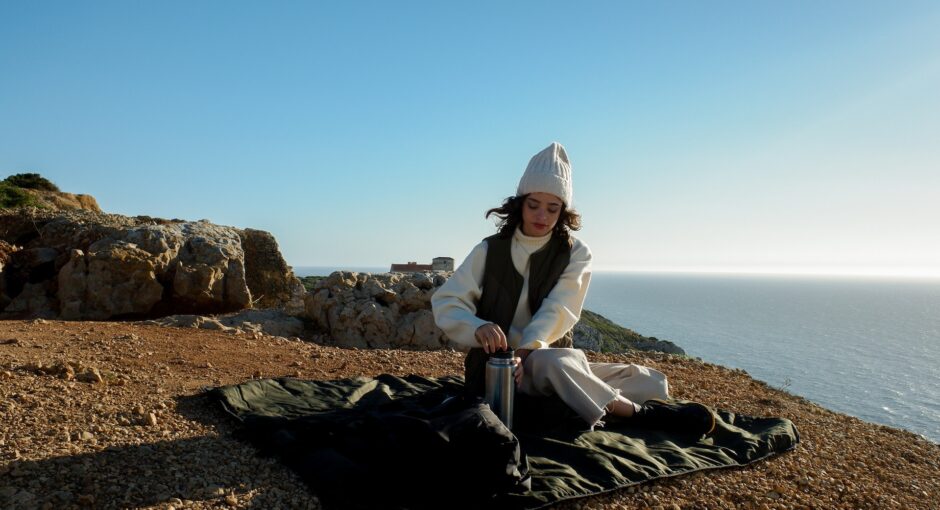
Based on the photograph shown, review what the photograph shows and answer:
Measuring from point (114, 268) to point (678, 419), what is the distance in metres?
7.75

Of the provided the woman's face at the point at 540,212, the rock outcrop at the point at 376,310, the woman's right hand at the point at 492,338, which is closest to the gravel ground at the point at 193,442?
the woman's right hand at the point at 492,338

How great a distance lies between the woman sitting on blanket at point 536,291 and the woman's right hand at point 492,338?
0.24m

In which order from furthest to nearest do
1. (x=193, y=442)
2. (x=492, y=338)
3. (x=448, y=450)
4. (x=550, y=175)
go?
(x=550, y=175)
(x=492, y=338)
(x=193, y=442)
(x=448, y=450)

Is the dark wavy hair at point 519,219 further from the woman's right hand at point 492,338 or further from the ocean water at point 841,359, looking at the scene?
the ocean water at point 841,359

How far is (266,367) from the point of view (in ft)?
17.7

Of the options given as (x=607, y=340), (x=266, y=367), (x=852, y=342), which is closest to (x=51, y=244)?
(x=266, y=367)

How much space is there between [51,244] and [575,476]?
9.69 metres

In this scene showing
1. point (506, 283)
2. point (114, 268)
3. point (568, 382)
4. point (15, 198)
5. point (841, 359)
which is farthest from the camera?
point (841, 359)

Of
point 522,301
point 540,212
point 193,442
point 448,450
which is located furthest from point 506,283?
point 193,442

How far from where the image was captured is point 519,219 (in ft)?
13.7

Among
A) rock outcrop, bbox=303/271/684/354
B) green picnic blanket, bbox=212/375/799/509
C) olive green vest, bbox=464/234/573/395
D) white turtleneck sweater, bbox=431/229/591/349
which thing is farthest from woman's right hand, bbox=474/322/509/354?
rock outcrop, bbox=303/271/684/354

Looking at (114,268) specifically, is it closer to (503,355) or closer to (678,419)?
(503,355)

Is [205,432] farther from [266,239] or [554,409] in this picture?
[266,239]

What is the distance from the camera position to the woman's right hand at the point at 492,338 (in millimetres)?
3355
